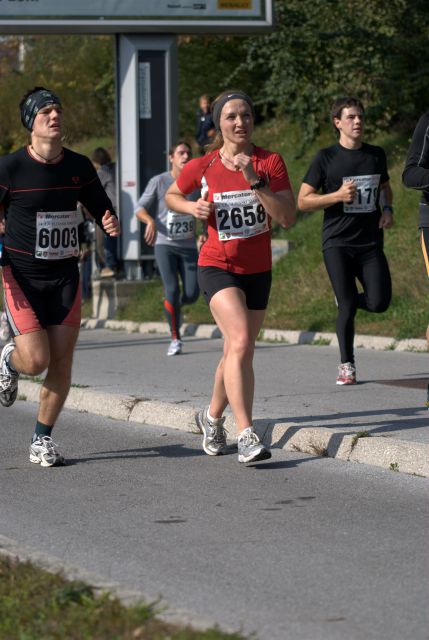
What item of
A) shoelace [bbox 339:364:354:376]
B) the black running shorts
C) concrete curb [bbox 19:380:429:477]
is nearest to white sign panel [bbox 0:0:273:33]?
concrete curb [bbox 19:380:429:477]

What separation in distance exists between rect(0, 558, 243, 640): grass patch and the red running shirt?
3.39m

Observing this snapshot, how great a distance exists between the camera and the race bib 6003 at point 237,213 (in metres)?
8.09

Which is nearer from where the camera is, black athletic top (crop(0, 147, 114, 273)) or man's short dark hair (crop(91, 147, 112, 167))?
black athletic top (crop(0, 147, 114, 273))

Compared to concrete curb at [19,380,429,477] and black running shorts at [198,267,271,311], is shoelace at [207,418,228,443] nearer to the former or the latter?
concrete curb at [19,380,429,477]

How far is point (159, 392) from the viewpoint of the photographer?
10805 mm

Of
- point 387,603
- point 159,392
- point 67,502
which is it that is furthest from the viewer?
point 159,392

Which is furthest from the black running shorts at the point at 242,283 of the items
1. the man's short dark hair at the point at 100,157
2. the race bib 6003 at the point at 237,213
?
the man's short dark hair at the point at 100,157

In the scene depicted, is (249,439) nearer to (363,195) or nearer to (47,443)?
(47,443)

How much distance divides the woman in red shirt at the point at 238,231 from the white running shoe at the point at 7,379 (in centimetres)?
129

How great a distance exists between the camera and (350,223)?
11250mm

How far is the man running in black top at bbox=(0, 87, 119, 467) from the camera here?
8070mm

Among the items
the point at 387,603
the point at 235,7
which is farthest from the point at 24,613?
the point at 235,7

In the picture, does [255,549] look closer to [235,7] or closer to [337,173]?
[337,173]

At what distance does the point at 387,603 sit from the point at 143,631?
104cm
